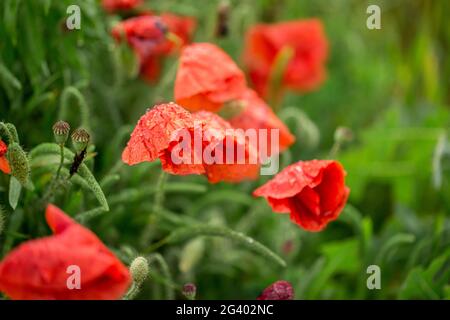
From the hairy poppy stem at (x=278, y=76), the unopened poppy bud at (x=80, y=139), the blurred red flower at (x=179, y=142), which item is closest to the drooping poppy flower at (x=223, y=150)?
the blurred red flower at (x=179, y=142)

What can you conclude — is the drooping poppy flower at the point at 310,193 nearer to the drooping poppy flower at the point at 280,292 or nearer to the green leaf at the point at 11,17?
the drooping poppy flower at the point at 280,292

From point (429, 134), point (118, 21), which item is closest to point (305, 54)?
point (429, 134)

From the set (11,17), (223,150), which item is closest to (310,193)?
(223,150)

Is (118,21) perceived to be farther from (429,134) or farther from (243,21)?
(429,134)

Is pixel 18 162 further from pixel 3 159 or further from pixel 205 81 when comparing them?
pixel 205 81

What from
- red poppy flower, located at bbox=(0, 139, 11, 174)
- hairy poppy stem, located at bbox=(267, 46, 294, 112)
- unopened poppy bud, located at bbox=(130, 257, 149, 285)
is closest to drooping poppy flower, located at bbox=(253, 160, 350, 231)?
unopened poppy bud, located at bbox=(130, 257, 149, 285)

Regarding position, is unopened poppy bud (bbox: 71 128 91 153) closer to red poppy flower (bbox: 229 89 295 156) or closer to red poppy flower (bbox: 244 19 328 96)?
red poppy flower (bbox: 229 89 295 156)
